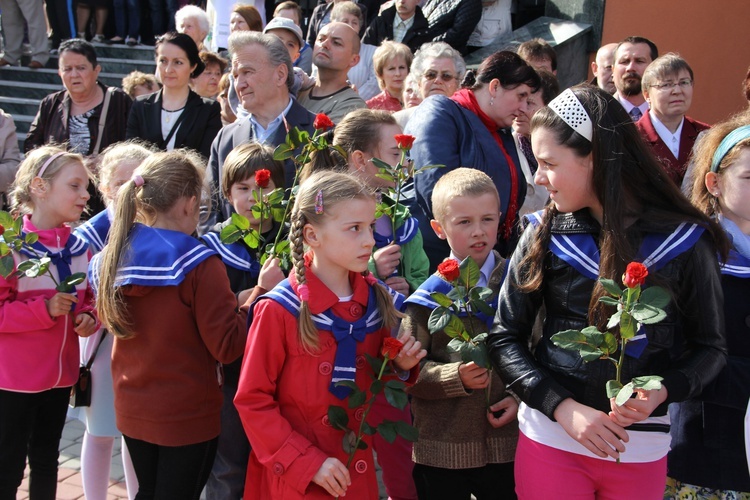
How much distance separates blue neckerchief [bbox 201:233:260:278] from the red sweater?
0.31 meters

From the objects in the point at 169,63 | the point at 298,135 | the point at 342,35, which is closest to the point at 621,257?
the point at 298,135

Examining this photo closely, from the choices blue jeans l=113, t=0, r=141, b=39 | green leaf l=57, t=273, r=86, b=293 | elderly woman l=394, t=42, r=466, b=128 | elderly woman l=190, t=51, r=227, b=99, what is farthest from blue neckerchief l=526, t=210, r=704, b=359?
blue jeans l=113, t=0, r=141, b=39

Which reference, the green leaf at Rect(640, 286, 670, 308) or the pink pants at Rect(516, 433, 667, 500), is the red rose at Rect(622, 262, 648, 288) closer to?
the green leaf at Rect(640, 286, 670, 308)

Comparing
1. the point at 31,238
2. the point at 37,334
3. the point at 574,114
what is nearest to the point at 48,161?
the point at 31,238

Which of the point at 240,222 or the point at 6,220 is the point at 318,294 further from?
the point at 6,220

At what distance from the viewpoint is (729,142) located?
2859 millimetres

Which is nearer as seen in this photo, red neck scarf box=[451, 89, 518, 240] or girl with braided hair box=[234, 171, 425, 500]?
girl with braided hair box=[234, 171, 425, 500]

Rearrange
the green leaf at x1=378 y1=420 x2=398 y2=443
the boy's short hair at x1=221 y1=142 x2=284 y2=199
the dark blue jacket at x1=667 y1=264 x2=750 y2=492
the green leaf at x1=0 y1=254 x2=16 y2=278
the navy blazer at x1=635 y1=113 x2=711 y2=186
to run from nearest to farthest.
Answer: the green leaf at x1=378 y1=420 x2=398 y2=443 < the dark blue jacket at x1=667 y1=264 x2=750 y2=492 < the green leaf at x1=0 y1=254 x2=16 y2=278 < the boy's short hair at x1=221 y1=142 x2=284 y2=199 < the navy blazer at x1=635 y1=113 x2=711 y2=186

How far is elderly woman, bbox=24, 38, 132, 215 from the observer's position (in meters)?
6.22

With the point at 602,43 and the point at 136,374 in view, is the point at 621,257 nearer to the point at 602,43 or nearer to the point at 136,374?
the point at 136,374

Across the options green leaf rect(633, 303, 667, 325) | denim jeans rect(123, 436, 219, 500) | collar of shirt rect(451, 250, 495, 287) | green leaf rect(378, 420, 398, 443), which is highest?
green leaf rect(633, 303, 667, 325)

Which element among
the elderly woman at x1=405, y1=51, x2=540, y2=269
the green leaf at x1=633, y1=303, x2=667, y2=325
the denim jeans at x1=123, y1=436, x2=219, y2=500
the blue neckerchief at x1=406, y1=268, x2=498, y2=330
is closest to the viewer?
the green leaf at x1=633, y1=303, x2=667, y2=325

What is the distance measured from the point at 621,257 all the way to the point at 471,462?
Answer: 115cm

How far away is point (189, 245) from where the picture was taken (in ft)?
10.1
